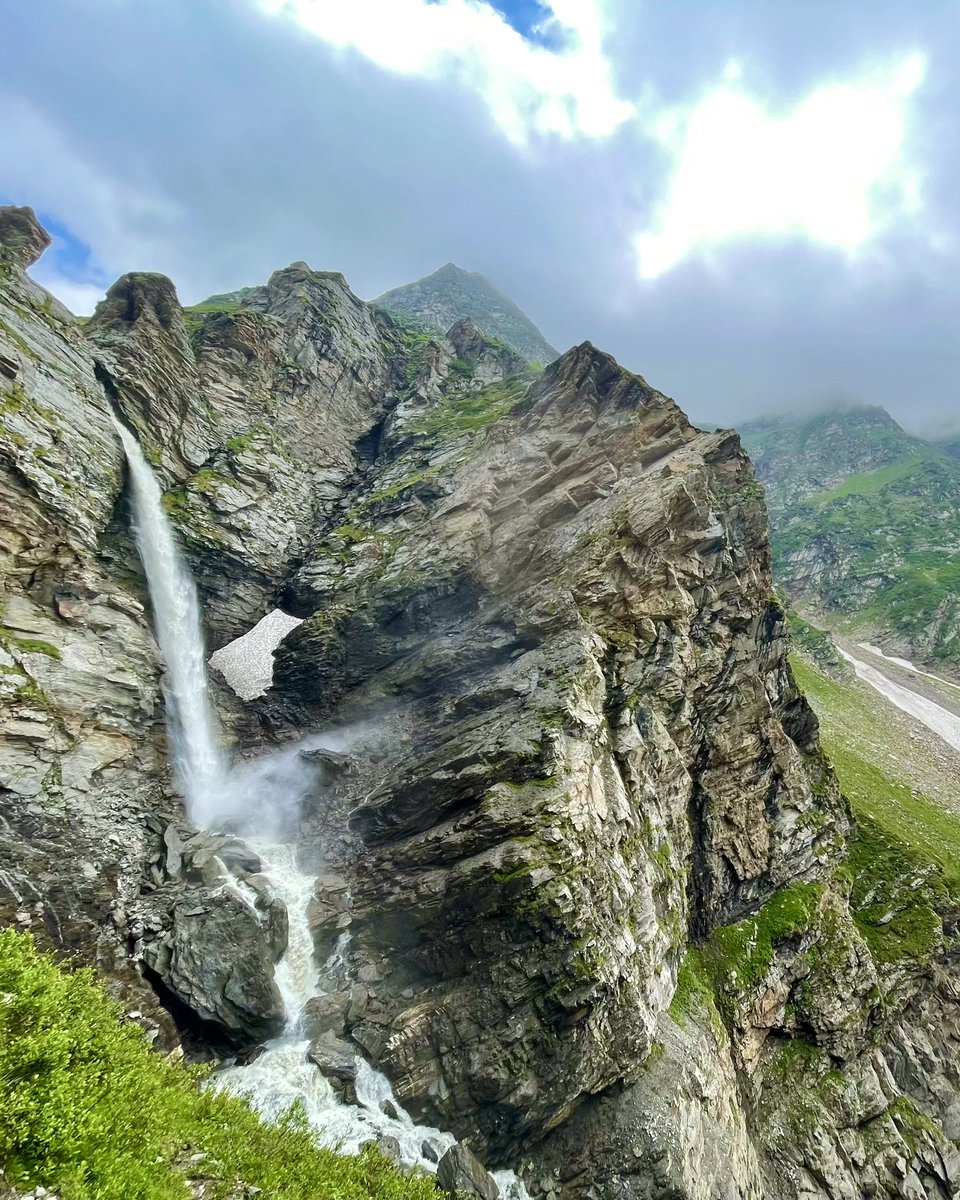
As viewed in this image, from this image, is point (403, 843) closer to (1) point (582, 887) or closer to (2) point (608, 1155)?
(1) point (582, 887)

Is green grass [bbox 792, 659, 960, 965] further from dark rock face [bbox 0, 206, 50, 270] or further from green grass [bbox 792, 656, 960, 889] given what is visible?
dark rock face [bbox 0, 206, 50, 270]

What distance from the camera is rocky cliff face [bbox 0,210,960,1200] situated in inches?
900

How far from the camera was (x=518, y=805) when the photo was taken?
26562 mm

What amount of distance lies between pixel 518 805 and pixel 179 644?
1198 inches

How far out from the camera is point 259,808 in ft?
118

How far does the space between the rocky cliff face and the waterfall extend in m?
2.23

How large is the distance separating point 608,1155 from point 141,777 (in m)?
28.7

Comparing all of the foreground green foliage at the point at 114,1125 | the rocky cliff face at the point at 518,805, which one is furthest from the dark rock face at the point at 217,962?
the foreground green foliage at the point at 114,1125

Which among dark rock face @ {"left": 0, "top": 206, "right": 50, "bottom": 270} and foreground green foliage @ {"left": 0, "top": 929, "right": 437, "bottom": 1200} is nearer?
foreground green foliage @ {"left": 0, "top": 929, "right": 437, "bottom": 1200}

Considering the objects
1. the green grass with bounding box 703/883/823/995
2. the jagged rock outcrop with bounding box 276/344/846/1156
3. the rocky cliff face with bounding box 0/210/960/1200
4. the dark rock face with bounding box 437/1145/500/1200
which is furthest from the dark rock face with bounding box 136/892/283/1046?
the green grass with bounding box 703/883/823/995

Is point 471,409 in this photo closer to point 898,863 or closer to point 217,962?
point 898,863

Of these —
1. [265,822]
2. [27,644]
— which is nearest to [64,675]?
[27,644]

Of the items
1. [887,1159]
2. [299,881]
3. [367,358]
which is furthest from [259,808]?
[367,358]

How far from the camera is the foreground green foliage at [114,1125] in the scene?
9812 mm
